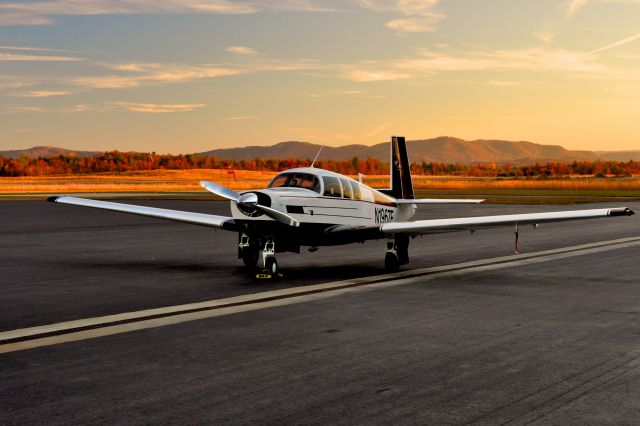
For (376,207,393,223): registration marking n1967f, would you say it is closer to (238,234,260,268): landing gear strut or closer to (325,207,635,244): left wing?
(325,207,635,244): left wing

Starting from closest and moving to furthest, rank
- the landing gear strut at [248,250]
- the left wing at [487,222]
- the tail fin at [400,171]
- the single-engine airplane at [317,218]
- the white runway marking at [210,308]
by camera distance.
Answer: the white runway marking at [210,308] < the single-engine airplane at [317,218] < the left wing at [487,222] < the landing gear strut at [248,250] < the tail fin at [400,171]

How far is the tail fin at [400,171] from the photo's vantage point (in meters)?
20.5

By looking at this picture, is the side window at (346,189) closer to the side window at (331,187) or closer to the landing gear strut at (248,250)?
the side window at (331,187)

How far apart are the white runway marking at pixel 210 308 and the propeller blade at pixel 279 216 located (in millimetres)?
1449

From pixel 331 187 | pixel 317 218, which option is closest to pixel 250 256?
pixel 317 218

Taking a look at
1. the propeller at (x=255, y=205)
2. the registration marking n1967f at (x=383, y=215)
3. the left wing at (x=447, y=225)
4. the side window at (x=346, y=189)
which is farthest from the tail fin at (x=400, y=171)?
the propeller at (x=255, y=205)

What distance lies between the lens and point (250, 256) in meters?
16.7

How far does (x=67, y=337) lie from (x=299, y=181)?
7498 millimetres

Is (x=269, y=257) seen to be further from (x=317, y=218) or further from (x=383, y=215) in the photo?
(x=383, y=215)

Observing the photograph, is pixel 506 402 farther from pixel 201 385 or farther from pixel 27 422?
pixel 27 422

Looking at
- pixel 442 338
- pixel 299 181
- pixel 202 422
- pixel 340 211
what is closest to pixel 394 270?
pixel 340 211

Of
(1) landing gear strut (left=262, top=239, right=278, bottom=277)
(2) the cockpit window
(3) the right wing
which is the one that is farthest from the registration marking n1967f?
(3) the right wing

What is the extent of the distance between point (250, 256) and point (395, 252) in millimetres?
3211

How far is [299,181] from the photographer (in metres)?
16.0
